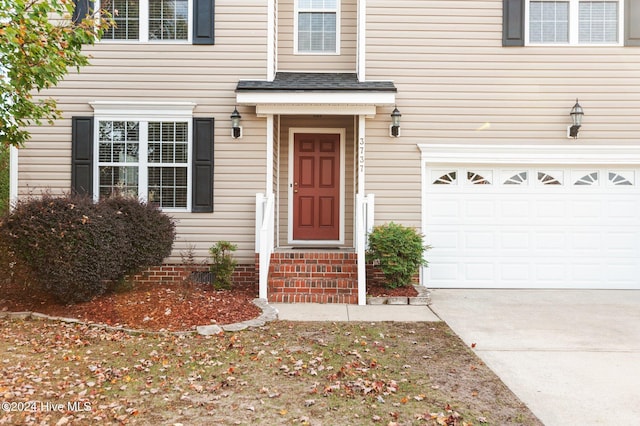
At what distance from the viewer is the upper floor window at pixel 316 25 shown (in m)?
8.29

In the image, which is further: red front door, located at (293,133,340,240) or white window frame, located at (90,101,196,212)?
red front door, located at (293,133,340,240)

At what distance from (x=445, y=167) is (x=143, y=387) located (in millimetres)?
5894

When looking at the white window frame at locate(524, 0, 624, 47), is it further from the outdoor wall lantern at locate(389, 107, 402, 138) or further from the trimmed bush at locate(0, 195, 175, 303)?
the trimmed bush at locate(0, 195, 175, 303)

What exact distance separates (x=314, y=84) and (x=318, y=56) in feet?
4.64

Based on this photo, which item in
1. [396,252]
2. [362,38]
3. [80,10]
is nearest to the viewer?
[396,252]

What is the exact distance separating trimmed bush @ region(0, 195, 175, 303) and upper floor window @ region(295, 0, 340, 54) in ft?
15.2

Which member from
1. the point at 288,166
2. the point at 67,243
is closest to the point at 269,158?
the point at 288,166

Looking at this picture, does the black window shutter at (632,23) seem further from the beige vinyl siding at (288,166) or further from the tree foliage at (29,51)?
the tree foliage at (29,51)

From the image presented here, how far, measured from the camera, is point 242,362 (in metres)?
4.05

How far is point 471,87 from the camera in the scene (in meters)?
7.57

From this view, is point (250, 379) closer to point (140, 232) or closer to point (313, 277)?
point (313, 277)

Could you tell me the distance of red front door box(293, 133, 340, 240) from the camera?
27.1 ft

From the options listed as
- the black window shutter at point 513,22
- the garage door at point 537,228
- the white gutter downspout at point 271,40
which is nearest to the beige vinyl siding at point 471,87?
the black window shutter at point 513,22

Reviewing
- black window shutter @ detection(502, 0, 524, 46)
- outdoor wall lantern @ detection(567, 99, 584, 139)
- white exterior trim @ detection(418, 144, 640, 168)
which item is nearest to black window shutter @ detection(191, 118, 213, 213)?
white exterior trim @ detection(418, 144, 640, 168)
